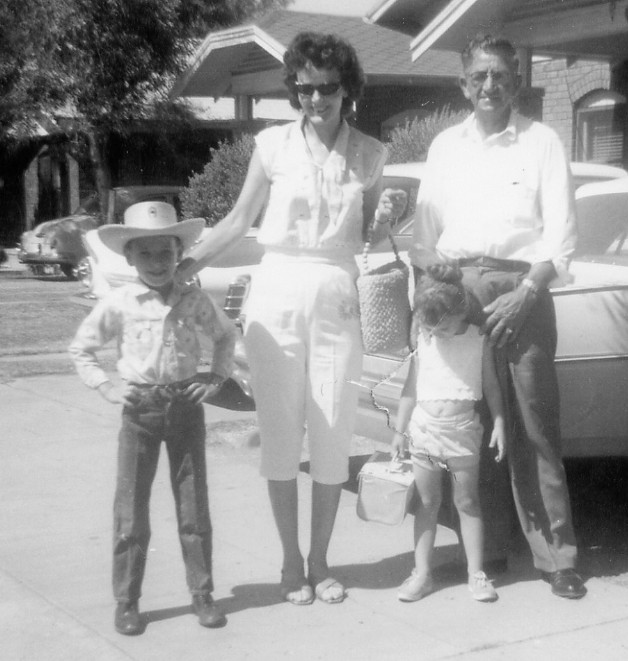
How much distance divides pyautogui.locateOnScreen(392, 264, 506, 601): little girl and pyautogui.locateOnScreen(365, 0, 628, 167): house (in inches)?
312

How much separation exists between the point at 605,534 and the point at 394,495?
53.5 inches

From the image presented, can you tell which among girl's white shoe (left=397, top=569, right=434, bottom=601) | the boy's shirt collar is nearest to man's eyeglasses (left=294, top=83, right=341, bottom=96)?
the boy's shirt collar

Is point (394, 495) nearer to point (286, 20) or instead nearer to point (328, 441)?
point (328, 441)

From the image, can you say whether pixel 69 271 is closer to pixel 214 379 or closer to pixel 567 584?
pixel 214 379

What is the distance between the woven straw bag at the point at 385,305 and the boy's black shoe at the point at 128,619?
130 centimetres

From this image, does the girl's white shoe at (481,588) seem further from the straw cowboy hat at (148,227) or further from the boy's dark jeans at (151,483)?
the straw cowboy hat at (148,227)

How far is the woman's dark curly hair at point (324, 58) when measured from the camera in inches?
160

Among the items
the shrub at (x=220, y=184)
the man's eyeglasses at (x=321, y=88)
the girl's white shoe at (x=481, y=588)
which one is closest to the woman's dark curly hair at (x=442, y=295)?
the man's eyeglasses at (x=321, y=88)

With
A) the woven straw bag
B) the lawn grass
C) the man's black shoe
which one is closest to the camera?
A: the man's black shoe

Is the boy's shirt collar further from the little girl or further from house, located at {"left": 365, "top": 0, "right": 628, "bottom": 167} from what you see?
house, located at {"left": 365, "top": 0, "right": 628, "bottom": 167}

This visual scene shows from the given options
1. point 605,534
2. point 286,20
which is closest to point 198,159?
point 286,20

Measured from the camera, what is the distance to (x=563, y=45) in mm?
12805

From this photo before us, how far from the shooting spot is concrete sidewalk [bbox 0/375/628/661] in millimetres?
3768

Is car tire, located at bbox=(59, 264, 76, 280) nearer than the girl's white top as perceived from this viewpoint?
No
